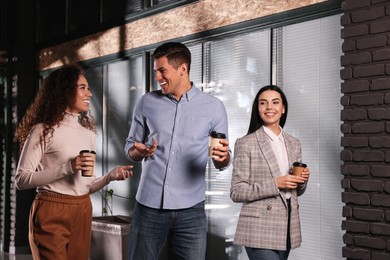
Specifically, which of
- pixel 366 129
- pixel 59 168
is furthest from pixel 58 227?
pixel 366 129

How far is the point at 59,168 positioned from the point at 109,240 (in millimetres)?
2926

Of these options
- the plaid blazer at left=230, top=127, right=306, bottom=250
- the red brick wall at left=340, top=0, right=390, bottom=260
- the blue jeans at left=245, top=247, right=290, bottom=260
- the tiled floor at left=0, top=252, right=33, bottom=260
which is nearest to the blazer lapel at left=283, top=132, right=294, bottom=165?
the plaid blazer at left=230, top=127, right=306, bottom=250

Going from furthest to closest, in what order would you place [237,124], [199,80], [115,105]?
[115,105]
[199,80]
[237,124]

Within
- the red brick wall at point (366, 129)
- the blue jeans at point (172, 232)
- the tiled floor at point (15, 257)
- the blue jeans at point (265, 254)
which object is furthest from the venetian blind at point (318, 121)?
the tiled floor at point (15, 257)

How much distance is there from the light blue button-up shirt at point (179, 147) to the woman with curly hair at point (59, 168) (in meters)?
0.18

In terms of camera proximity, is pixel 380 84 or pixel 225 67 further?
pixel 225 67

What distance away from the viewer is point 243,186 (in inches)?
131

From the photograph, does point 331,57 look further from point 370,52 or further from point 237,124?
point 237,124

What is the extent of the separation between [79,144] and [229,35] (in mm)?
2451

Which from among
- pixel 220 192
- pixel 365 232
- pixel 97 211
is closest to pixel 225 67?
pixel 220 192

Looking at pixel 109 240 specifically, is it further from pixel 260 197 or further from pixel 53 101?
pixel 260 197

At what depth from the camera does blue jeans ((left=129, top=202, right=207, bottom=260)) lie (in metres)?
3.26

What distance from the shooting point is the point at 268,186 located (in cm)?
328

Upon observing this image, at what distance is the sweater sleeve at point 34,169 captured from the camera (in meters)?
3.17
